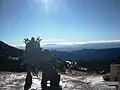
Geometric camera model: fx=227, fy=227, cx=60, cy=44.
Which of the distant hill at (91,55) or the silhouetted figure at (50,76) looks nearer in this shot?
the silhouetted figure at (50,76)

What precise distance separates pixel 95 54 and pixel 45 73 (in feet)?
161

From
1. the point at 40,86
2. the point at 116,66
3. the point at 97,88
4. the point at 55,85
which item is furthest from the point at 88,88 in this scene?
the point at 116,66

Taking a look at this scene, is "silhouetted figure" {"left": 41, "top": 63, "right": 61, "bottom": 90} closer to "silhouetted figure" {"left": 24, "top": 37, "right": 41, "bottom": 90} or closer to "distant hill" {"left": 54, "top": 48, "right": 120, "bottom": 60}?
"silhouetted figure" {"left": 24, "top": 37, "right": 41, "bottom": 90}

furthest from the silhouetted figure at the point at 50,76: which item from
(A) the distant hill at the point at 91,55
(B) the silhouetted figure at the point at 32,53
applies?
(A) the distant hill at the point at 91,55

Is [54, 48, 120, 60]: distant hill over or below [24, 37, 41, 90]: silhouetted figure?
below

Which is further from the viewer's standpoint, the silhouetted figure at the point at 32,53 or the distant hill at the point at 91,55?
the distant hill at the point at 91,55

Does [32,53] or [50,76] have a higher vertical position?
[32,53]

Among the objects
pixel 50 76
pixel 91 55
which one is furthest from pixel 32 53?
pixel 91 55

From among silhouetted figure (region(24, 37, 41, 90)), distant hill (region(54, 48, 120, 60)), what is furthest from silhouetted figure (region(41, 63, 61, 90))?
A: distant hill (region(54, 48, 120, 60))

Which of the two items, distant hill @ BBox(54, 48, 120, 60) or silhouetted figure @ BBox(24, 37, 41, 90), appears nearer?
silhouetted figure @ BBox(24, 37, 41, 90)

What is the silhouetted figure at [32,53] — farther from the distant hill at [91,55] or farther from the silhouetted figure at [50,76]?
the distant hill at [91,55]

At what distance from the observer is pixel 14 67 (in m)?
22.9

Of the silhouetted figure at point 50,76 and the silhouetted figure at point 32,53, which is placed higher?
the silhouetted figure at point 32,53

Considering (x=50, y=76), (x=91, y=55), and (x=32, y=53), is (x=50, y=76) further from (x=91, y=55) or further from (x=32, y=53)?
(x=91, y=55)
